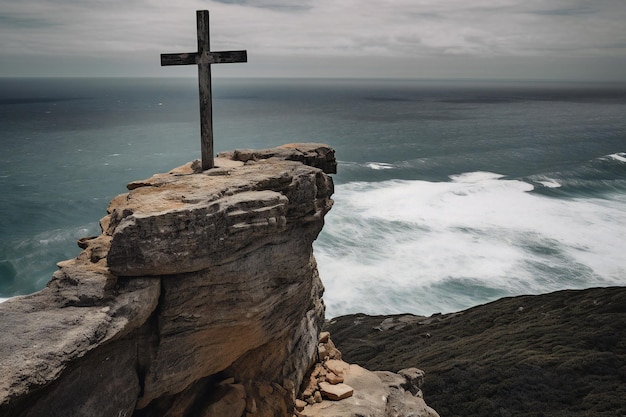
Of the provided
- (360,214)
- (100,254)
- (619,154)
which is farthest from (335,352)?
(619,154)

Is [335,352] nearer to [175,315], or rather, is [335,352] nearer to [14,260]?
[175,315]

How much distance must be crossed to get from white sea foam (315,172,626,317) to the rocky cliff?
21.6 meters

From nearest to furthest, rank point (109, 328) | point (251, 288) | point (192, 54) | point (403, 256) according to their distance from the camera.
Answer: point (109, 328)
point (251, 288)
point (192, 54)
point (403, 256)

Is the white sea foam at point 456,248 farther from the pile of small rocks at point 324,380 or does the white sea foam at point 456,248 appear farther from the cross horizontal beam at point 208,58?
the cross horizontal beam at point 208,58

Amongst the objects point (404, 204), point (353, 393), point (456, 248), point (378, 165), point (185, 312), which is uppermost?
point (185, 312)

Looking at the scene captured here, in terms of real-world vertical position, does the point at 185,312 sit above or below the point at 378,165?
above

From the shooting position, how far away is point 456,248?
4103 cm

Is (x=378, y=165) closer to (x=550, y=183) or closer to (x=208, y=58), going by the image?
(x=550, y=183)

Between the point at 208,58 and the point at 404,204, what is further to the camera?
the point at 404,204

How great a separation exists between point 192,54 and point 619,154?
8964cm

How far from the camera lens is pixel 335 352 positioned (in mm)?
14461

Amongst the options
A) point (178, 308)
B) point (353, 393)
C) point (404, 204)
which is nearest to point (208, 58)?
point (178, 308)

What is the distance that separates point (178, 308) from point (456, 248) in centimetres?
3468

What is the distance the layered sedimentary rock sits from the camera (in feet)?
24.0
